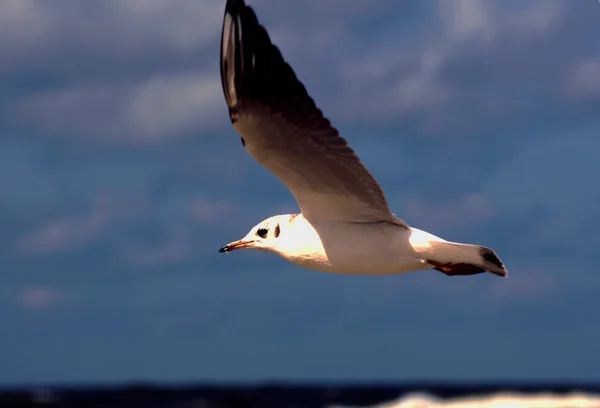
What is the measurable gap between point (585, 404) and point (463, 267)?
15664 mm

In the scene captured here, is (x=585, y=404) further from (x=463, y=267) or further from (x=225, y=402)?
(x=225, y=402)

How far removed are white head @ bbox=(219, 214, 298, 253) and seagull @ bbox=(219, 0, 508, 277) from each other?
0.01 meters

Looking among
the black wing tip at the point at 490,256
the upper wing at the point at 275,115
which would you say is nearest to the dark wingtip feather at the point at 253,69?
the upper wing at the point at 275,115

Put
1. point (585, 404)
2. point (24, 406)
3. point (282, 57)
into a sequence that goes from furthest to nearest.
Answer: point (24, 406), point (585, 404), point (282, 57)

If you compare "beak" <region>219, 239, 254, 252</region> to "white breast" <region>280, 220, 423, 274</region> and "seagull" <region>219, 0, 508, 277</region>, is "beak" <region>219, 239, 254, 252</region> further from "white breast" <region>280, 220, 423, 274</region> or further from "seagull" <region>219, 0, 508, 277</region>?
"white breast" <region>280, 220, 423, 274</region>

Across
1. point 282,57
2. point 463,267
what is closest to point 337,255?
point 463,267

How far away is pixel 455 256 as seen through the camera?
1169cm

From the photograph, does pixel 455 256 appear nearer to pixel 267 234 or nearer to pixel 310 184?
pixel 310 184

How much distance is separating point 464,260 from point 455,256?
0.12m

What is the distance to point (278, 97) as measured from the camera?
10.8m

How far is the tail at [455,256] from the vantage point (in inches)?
457

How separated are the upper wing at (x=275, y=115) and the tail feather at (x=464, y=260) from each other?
964mm

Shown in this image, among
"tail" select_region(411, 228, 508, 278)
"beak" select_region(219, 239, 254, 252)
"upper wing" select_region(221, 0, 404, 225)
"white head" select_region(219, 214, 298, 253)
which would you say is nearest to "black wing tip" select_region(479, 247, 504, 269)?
"tail" select_region(411, 228, 508, 278)

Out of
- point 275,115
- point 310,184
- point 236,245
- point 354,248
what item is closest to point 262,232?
point 236,245
